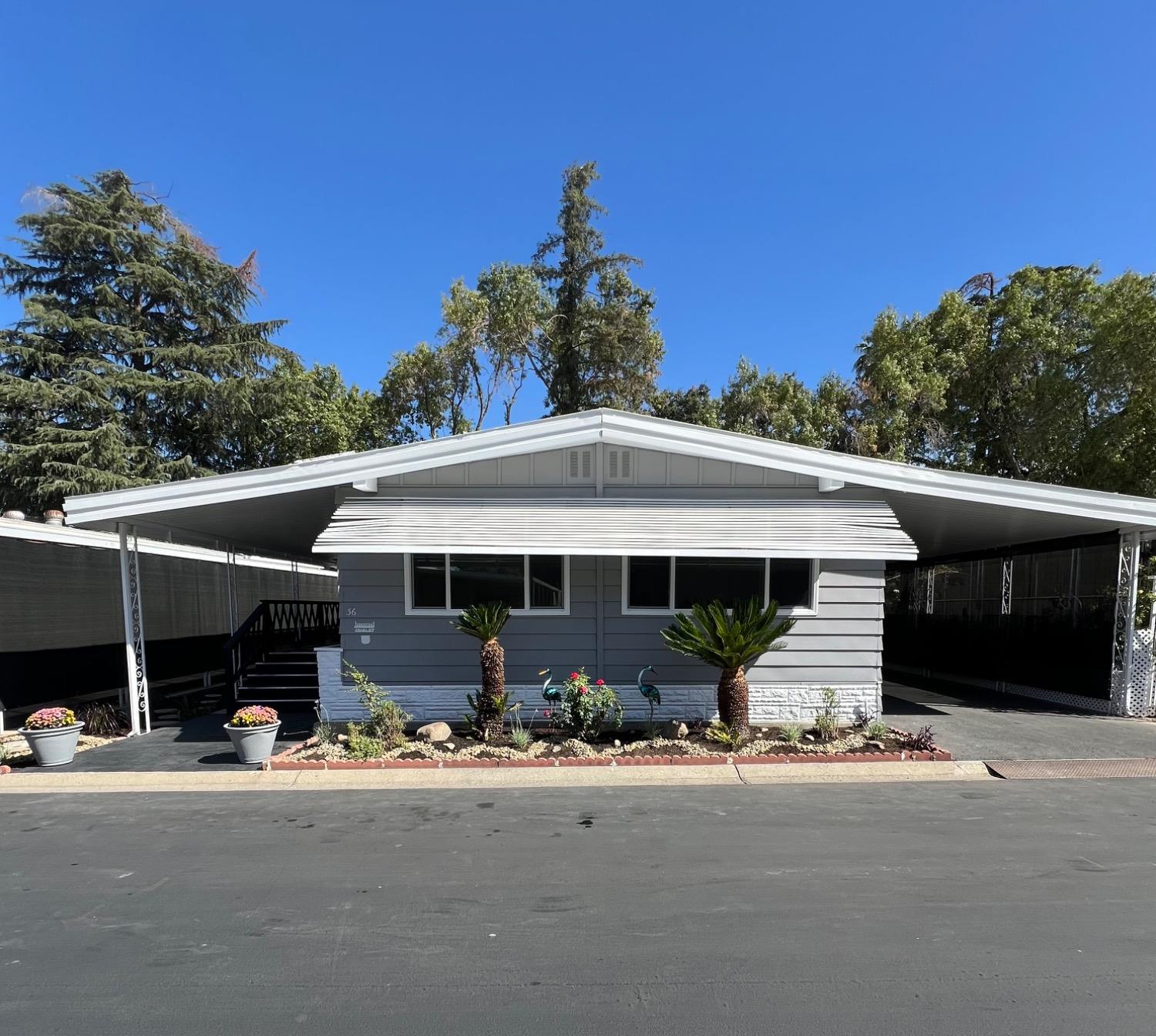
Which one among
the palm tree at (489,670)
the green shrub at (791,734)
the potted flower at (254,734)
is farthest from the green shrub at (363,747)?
the green shrub at (791,734)

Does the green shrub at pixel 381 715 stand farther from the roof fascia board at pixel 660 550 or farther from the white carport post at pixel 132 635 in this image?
the white carport post at pixel 132 635

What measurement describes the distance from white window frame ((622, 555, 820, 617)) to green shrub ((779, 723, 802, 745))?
1.43m

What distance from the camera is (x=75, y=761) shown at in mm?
7266

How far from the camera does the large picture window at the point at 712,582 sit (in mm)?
8508

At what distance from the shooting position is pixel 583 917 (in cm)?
374

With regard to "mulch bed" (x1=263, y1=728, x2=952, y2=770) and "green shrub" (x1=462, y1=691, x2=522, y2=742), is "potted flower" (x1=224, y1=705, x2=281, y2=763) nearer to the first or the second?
"mulch bed" (x1=263, y1=728, x2=952, y2=770)

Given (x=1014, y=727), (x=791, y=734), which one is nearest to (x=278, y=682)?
(x=791, y=734)

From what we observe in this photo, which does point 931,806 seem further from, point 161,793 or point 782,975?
point 161,793

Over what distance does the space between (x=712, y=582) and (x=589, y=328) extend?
17416 millimetres

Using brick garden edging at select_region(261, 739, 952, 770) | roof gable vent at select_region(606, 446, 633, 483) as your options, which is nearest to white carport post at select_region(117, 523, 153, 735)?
brick garden edging at select_region(261, 739, 952, 770)

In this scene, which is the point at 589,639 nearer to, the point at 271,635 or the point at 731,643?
the point at 731,643

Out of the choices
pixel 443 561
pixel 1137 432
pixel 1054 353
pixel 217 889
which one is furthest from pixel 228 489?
pixel 1054 353

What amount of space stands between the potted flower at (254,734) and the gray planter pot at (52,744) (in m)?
1.73

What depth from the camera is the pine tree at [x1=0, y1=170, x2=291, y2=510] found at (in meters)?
18.4
